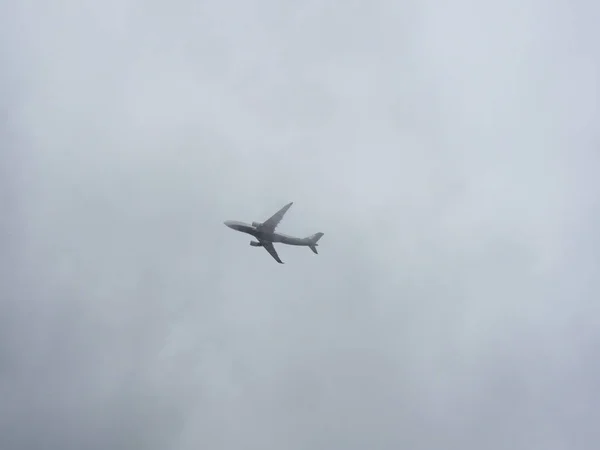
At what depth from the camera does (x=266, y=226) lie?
606 feet

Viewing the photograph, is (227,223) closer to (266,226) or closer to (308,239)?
(266,226)

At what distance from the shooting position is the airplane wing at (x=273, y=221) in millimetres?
181863

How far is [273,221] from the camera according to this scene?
602 ft

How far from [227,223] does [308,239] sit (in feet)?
96.5

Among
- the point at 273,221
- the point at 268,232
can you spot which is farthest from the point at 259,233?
the point at 273,221

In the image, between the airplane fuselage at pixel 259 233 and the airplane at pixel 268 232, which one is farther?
the airplane fuselage at pixel 259 233

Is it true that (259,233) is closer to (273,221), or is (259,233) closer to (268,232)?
(268,232)

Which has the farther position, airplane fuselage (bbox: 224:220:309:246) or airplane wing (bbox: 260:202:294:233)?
airplane fuselage (bbox: 224:220:309:246)

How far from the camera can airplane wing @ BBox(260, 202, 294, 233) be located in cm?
18186

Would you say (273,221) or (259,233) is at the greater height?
(273,221)

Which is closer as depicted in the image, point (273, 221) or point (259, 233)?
point (273, 221)

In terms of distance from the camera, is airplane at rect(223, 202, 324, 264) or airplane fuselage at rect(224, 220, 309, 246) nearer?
airplane at rect(223, 202, 324, 264)

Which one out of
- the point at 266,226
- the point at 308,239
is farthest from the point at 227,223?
the point at 308,239

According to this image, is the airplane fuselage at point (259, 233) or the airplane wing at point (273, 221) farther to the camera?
the airplane fuselage at point (259, 233)
